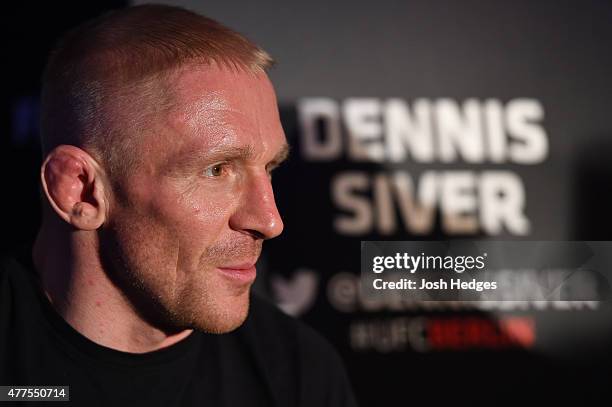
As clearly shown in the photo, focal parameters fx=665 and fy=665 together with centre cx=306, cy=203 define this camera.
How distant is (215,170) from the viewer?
3.46 feet

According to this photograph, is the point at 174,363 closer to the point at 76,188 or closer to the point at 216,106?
the point at 76,188

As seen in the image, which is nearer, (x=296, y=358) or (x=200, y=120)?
(x=200, y=120)

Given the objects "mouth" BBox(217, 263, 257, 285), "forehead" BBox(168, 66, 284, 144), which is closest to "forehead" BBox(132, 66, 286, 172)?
"forehead" BBox(168, 66, 284, 144)

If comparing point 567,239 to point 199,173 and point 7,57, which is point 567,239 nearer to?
point 199,173

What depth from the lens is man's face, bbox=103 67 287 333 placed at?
102cm

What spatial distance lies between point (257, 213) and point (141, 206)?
7.1 inches

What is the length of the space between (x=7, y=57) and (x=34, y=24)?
0.13 metres

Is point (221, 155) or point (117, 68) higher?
point (117, 68)

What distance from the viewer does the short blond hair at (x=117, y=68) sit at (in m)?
1.01

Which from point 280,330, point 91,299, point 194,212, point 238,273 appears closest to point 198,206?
point 194,212

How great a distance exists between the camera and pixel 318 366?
1257 millimetres

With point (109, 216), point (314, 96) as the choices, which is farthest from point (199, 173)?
point (314, 96)

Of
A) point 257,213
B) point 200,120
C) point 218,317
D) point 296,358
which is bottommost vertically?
point 296,358

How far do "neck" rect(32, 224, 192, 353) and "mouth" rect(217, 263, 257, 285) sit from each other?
154mm
